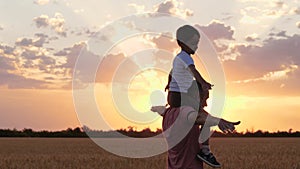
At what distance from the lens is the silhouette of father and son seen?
5.46 m

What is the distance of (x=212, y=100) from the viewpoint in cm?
571

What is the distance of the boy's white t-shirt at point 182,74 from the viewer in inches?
217

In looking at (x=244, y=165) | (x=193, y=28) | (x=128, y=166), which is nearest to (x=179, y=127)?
(x=193, y=28)

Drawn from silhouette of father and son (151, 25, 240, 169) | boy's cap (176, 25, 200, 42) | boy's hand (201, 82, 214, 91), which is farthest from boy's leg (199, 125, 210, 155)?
boy's cap (176, 25, 200, 42)

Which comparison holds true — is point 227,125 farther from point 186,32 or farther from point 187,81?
point 186,32

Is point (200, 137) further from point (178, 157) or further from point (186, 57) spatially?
point (186, 57)

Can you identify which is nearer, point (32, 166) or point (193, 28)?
point (193, 28)

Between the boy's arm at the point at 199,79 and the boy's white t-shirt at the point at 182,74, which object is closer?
the boy's arm at the point at 199,79

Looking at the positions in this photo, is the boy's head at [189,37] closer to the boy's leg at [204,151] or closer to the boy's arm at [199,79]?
the boy's arm at [199,79]

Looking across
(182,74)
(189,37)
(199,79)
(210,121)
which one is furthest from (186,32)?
(210,121)

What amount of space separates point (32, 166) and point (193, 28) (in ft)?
32.1

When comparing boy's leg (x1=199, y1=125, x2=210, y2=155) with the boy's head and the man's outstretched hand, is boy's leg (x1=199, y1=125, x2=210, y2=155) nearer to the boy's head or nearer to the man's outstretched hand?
the man's outstretched hand

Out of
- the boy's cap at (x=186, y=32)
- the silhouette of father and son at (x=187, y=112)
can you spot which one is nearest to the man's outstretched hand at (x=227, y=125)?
the silhouette of father and son at (x=187, y=112)

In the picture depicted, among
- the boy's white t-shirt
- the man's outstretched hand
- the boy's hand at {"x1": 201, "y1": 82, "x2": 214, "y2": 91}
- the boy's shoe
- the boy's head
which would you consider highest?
the boy's head
